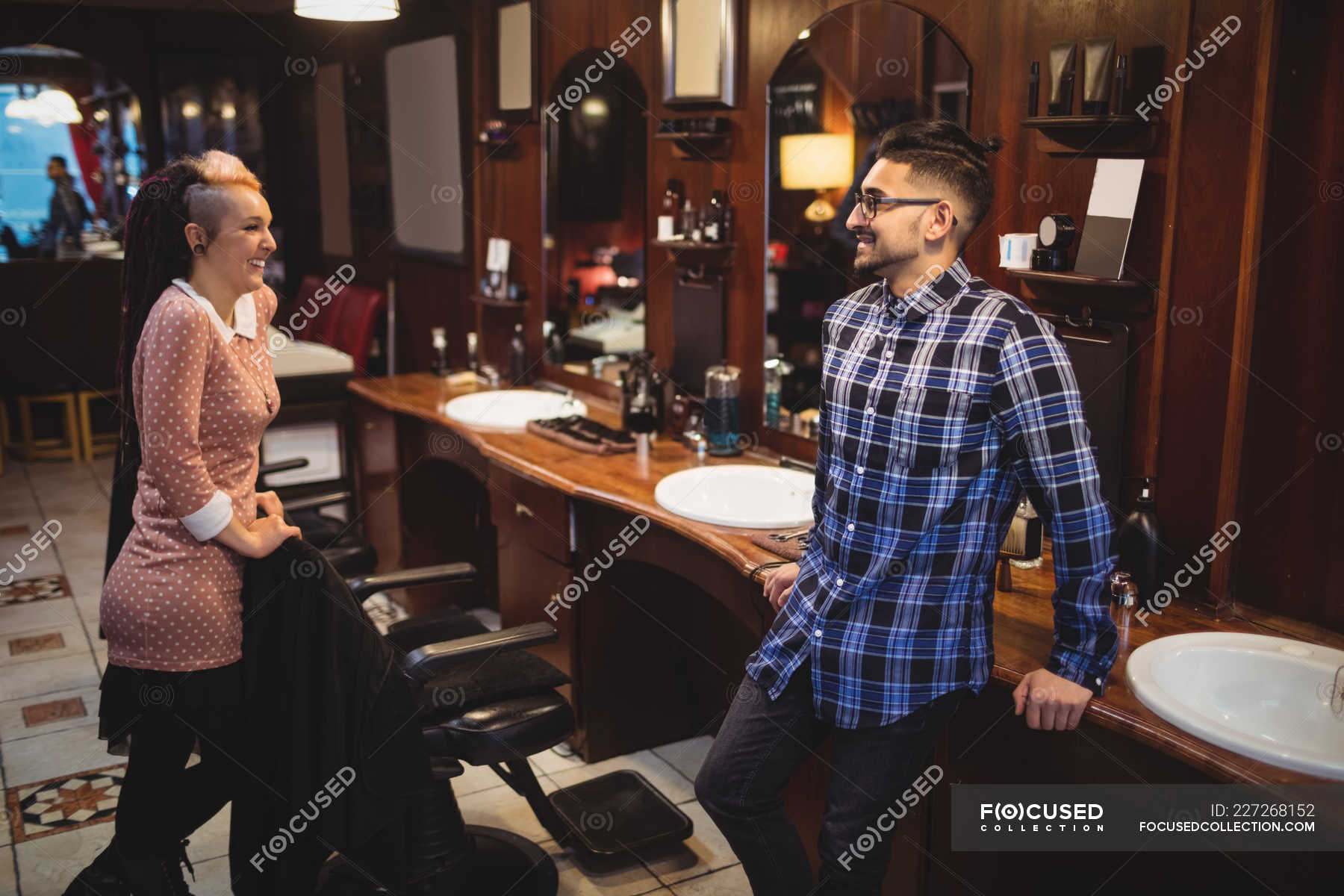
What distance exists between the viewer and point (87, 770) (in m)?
3.36

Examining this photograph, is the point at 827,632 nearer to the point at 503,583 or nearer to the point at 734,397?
the point at 734,397

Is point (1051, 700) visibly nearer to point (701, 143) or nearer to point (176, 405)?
point (176, 405)

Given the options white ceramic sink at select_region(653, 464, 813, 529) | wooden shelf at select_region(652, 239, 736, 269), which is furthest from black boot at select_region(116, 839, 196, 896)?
wooden shelf at select_region(652, 239, 736, 269)

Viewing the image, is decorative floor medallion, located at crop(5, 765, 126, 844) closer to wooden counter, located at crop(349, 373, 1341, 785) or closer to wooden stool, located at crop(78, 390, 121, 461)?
wooden counter, located at crop(349, 373, 1341, 785)

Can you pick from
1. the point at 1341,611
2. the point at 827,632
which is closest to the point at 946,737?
the point at 827,632

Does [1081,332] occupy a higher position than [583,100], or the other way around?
[583,100]

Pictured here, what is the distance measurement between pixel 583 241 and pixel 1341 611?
2.80m

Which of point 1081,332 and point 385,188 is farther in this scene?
point 385,188

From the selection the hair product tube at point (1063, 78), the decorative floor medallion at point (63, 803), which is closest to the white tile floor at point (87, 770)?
the decorative floor medallion at point (63, 803)

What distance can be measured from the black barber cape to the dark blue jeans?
0.60 m

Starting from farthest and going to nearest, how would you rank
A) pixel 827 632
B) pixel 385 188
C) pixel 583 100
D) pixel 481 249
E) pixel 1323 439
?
pixel 385 188
pixel 481 249
pixel 583 100
pixel 1323 439
pixel 827 632

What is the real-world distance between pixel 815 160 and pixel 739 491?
98 centimetres

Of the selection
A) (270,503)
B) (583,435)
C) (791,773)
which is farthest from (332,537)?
(791,773)

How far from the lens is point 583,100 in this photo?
4.04 meters
